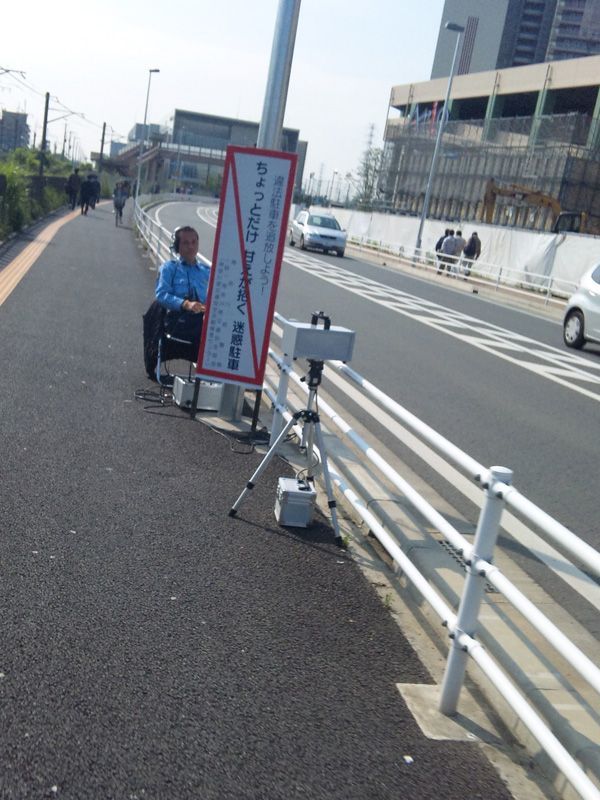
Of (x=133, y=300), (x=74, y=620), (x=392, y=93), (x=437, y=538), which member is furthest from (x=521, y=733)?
(x=392, y=93)

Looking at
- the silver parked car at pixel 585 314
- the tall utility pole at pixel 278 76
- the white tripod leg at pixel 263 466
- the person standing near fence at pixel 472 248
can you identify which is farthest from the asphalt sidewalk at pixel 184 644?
the person standing near fence at pixel 472 248

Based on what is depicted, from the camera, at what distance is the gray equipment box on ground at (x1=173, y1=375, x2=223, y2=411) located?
8406 millimetres

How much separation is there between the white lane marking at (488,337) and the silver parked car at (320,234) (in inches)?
487

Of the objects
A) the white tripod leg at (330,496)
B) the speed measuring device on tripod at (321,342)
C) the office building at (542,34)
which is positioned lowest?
the white tripod leg at (330,496)

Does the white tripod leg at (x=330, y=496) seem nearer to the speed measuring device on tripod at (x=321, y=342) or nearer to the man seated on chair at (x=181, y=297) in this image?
the speed measuring device on tripod at (x=321, y=342)

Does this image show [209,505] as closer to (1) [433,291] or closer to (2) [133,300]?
(2) [133,300]

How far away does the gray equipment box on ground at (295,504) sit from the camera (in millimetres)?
5566

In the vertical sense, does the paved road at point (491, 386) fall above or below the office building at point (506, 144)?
below

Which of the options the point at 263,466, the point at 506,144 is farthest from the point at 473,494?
the point at 506,144

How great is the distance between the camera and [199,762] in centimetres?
312

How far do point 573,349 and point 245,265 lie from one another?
12.3 meters

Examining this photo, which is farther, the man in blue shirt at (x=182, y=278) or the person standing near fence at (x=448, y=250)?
the person standing near fence at (x=448, y=250)

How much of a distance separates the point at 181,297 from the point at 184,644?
523cm

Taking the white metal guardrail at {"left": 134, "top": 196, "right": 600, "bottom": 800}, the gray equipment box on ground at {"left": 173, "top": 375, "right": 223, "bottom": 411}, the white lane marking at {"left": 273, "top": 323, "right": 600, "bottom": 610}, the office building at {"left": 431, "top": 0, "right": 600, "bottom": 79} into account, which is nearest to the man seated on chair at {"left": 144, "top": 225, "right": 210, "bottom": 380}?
the gray equipment box on ground at {"left": 173, "top": 375, "right": 223, "bottom": 411}
